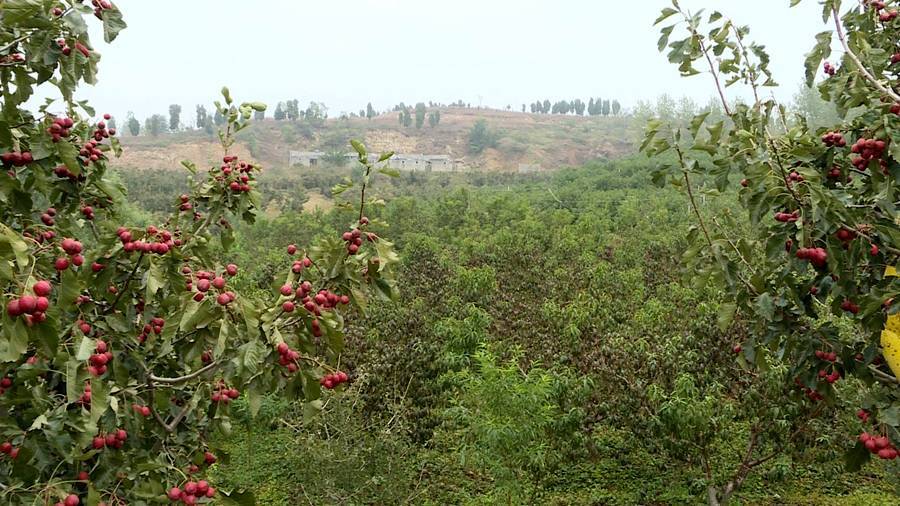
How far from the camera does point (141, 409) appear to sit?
7.63 feet

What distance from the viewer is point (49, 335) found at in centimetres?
163

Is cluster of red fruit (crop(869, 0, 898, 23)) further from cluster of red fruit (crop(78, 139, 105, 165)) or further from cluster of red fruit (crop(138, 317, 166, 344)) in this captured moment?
cluster of red fruit (crop(78, 139, 105, 165))

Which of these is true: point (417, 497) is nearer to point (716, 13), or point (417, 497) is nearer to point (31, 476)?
point (31, 476)

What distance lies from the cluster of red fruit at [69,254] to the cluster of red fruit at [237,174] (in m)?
1.25

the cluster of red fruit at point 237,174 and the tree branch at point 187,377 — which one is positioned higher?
the cluster of red fruit at point 237,174

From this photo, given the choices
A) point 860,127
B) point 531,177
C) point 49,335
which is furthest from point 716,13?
point 531,177

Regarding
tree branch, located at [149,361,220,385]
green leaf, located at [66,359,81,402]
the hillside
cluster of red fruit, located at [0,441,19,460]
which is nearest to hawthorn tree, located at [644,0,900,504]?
tree branch, located at [149,361,220,385]

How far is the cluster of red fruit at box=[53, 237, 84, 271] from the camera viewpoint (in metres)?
1.88

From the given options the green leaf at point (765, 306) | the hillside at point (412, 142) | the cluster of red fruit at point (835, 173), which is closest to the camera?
the green leaf at point (765, 306)

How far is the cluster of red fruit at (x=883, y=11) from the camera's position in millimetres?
2999

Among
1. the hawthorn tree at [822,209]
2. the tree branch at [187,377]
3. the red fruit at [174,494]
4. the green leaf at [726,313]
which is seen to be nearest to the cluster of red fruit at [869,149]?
the hawthorn tree at [822,209]

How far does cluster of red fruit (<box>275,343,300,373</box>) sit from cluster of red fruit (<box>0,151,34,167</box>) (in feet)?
4.13

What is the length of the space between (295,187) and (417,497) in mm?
35723

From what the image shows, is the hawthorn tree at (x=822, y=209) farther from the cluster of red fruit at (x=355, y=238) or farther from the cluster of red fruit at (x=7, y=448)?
the cluster of red fruit at (x=7, y=448)
